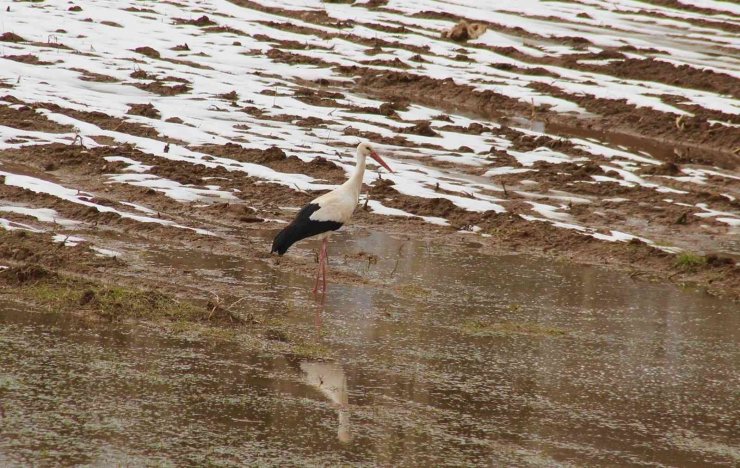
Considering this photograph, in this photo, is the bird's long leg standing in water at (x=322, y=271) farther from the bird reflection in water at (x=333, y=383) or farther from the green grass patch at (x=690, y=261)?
the green grass patch at (x=690, y=261)

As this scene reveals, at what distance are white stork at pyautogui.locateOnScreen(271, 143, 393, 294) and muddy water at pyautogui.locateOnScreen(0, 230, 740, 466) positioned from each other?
33 centimetres

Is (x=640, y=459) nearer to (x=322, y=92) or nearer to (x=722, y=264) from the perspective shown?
(x=722, y=264)

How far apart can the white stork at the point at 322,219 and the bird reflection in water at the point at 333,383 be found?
2.23 m

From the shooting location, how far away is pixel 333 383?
8359mm

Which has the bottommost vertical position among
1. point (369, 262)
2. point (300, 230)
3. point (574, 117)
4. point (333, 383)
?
point (574, 117)

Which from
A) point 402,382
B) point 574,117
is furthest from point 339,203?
point 574,117

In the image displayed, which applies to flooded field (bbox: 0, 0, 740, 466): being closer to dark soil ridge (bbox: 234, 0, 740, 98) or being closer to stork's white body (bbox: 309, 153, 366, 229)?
dark soil ridge (bbox: 234, 0, 740, 98)

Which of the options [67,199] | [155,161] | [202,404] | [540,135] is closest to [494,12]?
[540,135]

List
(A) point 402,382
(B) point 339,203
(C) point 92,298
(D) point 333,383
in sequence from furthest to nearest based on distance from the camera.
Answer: (B) point 339,203 < (C) point 92,298 < (A) point 402,382 < (D) point 333,383

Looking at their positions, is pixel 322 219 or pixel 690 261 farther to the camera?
pixel 690 261

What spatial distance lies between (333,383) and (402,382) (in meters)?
0.52

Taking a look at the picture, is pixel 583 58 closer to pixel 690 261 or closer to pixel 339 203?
pixel 690 261

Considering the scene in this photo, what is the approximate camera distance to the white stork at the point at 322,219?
443 inches

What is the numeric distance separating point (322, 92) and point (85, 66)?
4.95 meters
